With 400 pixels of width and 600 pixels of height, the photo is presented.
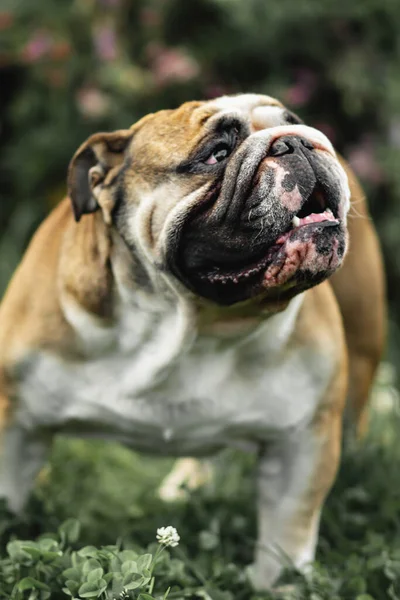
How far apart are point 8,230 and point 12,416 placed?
295 cm

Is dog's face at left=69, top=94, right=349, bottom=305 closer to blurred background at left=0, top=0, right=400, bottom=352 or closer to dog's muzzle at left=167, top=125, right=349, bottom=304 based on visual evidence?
dog's muzzle at left=167, top=125, right=349, bottom=304

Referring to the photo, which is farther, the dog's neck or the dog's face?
the dog's neck

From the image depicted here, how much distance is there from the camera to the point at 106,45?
16.4 ft

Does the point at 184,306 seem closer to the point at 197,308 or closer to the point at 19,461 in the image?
the point at 197,308

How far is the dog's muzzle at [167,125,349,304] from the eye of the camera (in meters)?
2.27

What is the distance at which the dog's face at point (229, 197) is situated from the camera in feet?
7.47

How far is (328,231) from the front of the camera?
2287 millimetres

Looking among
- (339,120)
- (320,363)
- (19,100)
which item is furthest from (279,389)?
(19,100)

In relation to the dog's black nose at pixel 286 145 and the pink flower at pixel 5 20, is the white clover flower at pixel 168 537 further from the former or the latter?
the pink flower at pixel 5 20

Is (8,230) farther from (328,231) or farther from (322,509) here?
(328,231)

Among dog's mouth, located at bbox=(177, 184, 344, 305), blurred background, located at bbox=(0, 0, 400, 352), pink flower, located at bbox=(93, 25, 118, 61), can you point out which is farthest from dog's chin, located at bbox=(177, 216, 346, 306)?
pink flower, located at bbox=(93, 25, 118, 61)

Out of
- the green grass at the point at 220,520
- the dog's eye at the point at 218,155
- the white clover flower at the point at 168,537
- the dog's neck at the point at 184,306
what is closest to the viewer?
the white clover flower at the point at 168,537

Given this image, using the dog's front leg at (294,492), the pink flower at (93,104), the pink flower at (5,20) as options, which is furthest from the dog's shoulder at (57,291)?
the pink flower at (5,20)

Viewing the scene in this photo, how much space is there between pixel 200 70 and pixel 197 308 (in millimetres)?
2834
